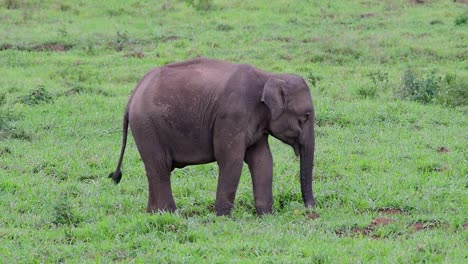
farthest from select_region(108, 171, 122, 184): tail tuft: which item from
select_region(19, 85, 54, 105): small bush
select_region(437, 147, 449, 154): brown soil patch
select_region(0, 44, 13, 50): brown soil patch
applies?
select_region(0, 44, 13, 50): brown soil patch

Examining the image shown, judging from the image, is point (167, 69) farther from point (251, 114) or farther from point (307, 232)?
point (307, 232)

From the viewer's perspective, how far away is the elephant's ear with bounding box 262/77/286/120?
7.70m

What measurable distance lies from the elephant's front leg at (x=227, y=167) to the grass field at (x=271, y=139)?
0.17 m

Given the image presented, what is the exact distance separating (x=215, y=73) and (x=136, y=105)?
2.27 feet

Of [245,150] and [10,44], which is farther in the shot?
[10,44]

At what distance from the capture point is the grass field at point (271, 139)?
6746 mm

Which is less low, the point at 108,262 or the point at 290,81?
the point at 290,81

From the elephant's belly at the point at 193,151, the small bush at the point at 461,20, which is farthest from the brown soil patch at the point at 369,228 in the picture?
the small bush at the point at 461,20

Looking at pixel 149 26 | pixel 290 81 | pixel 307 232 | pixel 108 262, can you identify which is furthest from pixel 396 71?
pixel 108 262

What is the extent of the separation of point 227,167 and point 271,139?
3648 millimetres

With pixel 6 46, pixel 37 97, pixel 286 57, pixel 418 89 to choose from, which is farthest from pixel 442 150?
pixel 6 46

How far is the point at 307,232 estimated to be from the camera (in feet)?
23.0

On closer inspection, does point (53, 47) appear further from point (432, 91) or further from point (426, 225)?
point (426, 225)

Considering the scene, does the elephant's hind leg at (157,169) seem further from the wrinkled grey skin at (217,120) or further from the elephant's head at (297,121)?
the elephant's head at (297,121)
